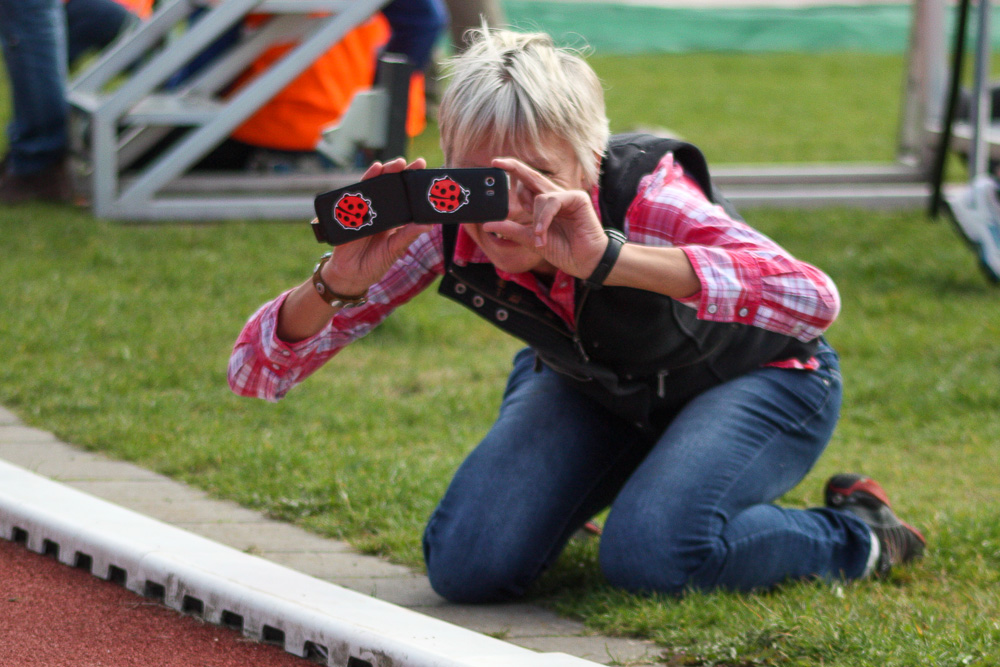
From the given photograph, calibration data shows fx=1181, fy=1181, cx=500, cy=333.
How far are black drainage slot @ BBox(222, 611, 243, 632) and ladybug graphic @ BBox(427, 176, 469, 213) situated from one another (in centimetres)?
81

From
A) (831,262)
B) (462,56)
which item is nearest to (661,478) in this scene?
(462,56)

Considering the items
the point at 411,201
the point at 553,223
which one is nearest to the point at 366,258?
the point at 411,201

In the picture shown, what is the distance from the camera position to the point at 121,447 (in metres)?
3.20

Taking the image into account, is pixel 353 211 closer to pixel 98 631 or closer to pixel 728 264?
pixel 728 264

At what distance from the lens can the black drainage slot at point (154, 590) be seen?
7.23ft

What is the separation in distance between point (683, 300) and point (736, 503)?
1.83 ft

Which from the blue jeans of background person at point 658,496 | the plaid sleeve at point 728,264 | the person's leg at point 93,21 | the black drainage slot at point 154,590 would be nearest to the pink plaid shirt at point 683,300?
the plaid sleeve at point 728,264

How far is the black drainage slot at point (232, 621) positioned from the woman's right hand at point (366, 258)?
23.9 inches

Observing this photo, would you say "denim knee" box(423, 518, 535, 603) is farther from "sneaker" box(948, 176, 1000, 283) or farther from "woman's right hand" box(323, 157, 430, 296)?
"sneaker" box(948, 176, 1000, 283)

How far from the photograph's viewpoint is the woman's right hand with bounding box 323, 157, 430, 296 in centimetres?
206

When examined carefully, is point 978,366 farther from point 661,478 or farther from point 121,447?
point 121,447

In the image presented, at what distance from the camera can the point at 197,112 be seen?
5.81 meters

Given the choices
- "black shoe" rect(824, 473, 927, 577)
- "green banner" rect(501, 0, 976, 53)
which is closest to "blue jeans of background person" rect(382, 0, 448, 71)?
"black shoe" rect(824, 473, 927, 577)

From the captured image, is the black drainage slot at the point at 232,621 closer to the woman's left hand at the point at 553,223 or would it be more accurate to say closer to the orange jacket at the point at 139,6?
the woman's left hand at the point at 553,223
